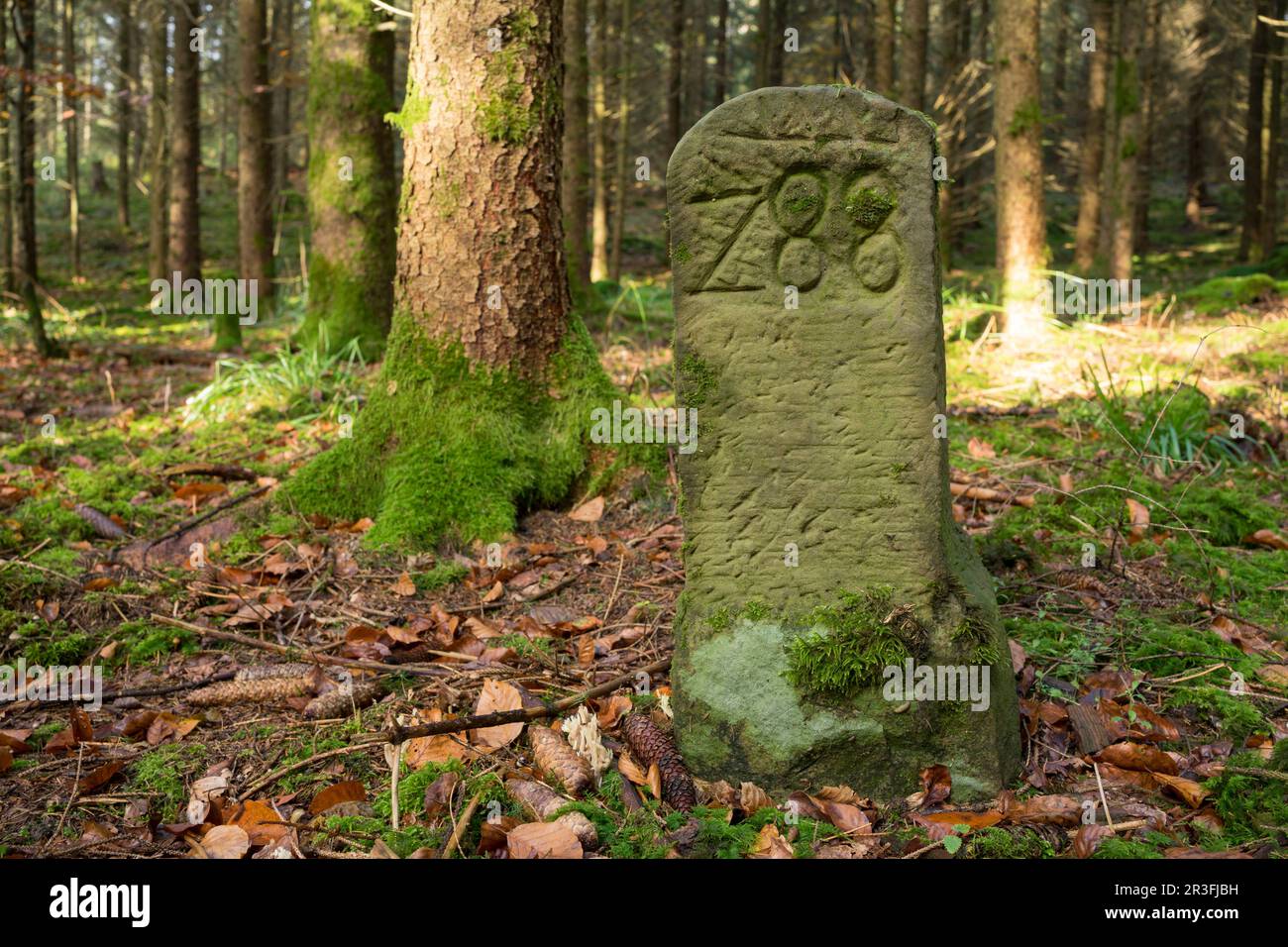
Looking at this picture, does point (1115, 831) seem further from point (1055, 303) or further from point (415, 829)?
point (1055, 303)

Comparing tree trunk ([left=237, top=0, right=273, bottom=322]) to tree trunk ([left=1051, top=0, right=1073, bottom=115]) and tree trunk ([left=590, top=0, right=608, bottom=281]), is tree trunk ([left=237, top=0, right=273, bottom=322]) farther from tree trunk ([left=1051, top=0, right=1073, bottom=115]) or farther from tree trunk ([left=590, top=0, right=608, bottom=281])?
tree trunk ([left=1051, top=0, right=1073, bottom=115])

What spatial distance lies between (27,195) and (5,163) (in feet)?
14.3

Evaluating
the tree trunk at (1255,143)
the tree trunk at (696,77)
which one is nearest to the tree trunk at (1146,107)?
the tree trunk at (1255,143)

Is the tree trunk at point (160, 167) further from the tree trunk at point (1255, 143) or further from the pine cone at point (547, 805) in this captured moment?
the tree trunk at point (1255, 143)

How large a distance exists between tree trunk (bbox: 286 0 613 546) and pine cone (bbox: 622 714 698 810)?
1.71 metres

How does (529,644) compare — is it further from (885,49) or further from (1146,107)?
(1146,107)

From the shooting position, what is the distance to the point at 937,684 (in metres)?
2.79

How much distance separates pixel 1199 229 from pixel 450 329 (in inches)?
1129

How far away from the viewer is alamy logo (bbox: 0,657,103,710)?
11.0 feet

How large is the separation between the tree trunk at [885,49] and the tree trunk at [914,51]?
107 centimetres

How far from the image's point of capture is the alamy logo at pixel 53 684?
11.0 ft

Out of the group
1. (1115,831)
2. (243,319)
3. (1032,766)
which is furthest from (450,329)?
(243,319)

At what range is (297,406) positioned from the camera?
6.61 m

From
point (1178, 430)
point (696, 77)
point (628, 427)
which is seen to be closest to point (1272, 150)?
point (1178, 430)
